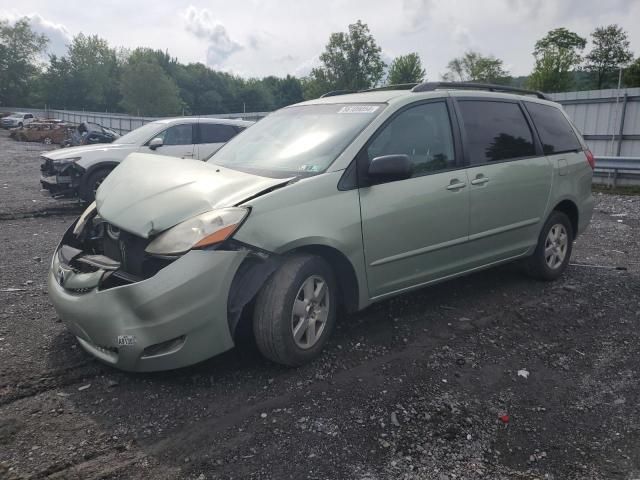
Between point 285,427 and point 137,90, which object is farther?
point 137,90

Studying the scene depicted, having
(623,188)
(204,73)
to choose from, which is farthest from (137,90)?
(623,188)

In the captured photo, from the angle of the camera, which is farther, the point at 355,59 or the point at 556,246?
the point at 355,59

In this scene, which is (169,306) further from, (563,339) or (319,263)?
(563,339)

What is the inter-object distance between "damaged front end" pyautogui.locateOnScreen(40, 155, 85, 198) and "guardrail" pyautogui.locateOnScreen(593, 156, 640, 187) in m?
11.0

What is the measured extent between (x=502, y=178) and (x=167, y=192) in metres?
2.92

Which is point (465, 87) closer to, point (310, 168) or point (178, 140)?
point (310, 168)

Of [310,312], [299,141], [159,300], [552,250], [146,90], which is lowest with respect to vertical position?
[552,250]

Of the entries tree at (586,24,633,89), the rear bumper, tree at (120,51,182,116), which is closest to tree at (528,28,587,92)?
tree at (586,24,633,89)

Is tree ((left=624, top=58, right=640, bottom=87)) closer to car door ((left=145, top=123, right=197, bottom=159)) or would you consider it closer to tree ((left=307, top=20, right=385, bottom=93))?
tree ((left=307, top=20, right=385, bottom=93))

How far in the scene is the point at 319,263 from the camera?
11.8 feet

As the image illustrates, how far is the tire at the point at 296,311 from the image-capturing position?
3.37 metres

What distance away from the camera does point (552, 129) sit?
5551 millimetres

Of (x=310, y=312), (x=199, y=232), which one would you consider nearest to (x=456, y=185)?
(x=310, y=312)

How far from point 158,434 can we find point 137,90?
7604 centimetres
